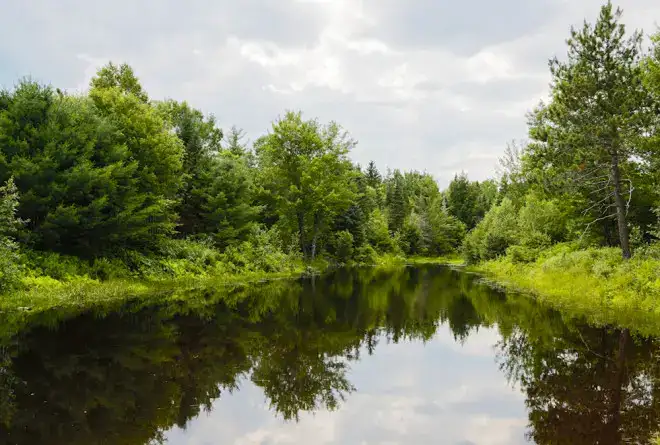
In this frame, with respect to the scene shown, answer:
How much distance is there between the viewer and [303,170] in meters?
49.7

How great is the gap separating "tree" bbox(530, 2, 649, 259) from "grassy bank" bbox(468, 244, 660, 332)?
1.73 m

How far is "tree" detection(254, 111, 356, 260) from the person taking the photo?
49.4 m

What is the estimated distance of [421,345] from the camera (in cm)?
1459

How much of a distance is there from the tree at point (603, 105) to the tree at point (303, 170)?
1096 inches

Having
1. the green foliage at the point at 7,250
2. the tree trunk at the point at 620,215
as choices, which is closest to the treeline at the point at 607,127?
the tree trunk at the point at 620,215

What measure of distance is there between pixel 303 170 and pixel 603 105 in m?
31.4

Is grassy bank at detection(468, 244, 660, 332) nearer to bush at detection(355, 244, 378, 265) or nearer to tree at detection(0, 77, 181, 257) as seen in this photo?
tree at detection(0, 77, 181, 257)

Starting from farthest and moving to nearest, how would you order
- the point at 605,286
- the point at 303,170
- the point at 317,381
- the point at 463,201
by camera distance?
the point at 463,201 → the point at 303,170 → the point at 605,286 → the point at 317,381

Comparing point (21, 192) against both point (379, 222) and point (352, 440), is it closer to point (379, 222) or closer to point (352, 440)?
point (352, 440)

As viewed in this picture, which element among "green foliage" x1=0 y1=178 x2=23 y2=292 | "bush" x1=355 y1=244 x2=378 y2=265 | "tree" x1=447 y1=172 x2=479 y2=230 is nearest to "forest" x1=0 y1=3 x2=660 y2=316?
"green foliage" x1=0 y1=178 x2=23 y2=292

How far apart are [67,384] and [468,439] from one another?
25.9 feet

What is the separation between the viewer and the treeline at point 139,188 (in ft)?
72.0

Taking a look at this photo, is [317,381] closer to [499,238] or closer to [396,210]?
[499,238]

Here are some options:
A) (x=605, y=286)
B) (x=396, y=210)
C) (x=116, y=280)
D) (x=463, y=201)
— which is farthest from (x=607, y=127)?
(x=463, y=201)
